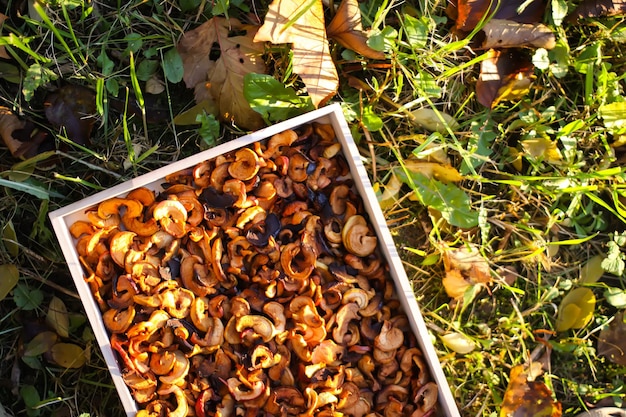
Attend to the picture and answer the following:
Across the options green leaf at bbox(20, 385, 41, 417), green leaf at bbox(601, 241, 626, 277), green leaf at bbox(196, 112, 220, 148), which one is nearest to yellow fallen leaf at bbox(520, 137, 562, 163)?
green leaf at bbox(601, 241, 626, 277)

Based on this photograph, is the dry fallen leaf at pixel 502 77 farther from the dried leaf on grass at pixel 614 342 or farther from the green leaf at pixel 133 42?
the green leaf at pixel 133 42

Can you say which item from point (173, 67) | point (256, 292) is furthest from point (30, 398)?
point (173, 67)

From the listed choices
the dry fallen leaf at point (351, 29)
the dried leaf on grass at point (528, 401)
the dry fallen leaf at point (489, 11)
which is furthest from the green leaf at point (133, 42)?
the dried leaf on grass at point (528, 401)

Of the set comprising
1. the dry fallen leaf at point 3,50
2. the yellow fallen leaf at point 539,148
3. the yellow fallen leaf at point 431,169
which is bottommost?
the yellow fallen leaf at point 431,169

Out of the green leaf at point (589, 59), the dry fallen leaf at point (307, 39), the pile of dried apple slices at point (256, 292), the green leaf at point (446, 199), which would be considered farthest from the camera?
the green leaf at point (589, 59)

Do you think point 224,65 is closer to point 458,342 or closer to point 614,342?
point 458,342

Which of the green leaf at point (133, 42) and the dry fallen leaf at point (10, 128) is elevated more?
the green leaf at point (133, 42)
